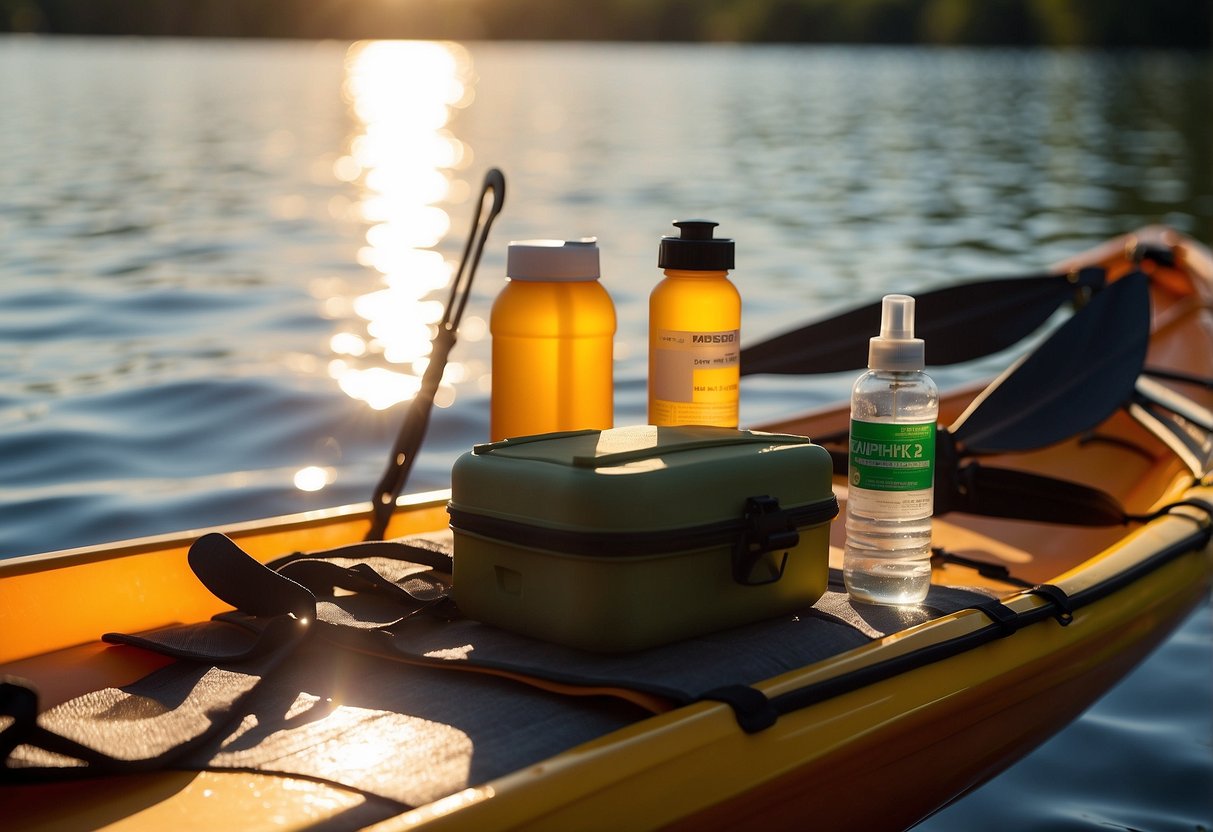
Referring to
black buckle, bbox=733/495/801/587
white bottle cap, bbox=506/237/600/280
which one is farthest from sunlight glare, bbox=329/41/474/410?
black buckle, bbox=733/495/801/587

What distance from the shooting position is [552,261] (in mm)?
2043

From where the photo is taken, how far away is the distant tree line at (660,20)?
5550 cm

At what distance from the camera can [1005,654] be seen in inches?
75.5

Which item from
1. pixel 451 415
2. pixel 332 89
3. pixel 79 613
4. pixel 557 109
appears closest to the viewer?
pixel 79 613

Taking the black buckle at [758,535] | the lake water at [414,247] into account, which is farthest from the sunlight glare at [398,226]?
the black buckle at [758,535]

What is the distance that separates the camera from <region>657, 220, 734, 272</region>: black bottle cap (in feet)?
6.80

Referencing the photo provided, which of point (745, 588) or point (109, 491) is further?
point (109, 491)

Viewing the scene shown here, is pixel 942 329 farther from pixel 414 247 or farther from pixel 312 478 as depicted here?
pixel 414 247

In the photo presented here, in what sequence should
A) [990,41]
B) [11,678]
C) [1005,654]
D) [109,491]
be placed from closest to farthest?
[11,678], [1005,654], [109,491], [990,41]

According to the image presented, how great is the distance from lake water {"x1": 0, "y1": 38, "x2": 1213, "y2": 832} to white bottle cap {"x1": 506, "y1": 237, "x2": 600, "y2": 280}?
138 centimetres

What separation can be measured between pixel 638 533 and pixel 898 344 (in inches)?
19.5

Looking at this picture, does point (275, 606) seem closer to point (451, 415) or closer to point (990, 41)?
point (451, 415)

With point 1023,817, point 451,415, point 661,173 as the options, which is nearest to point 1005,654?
point 1023,817

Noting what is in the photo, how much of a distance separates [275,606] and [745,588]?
68 cm
